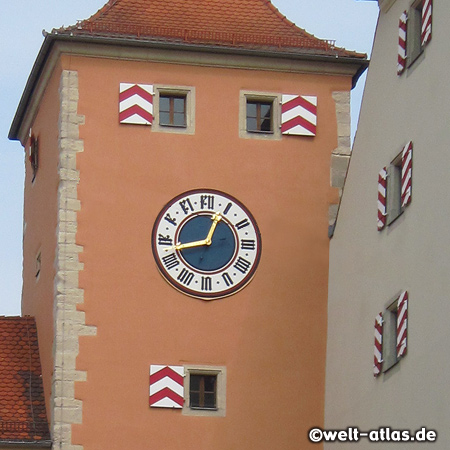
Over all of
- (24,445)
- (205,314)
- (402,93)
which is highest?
(402,93)

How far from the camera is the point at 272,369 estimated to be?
104 feet

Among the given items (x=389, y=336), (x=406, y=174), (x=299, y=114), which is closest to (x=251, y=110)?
(x=299, y=114)

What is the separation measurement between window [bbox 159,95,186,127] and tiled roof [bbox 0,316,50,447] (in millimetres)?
3974

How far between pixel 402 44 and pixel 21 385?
7877mm

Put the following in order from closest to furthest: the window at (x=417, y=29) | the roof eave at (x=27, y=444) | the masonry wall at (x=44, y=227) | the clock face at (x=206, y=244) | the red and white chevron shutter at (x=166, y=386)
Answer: the window at (x=417, y=29)
the roof eave at (x=27, y=444)
the red and white chevron shutter at (x=166, y=386)
the clock face at (x=206, y=244)
the masonry wall at (x=44, y=227)

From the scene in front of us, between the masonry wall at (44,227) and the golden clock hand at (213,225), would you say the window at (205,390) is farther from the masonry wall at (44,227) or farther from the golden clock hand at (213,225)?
the masonry wall at (44,227)

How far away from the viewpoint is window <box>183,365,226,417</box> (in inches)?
1228

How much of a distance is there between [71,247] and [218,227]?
2.24 metres

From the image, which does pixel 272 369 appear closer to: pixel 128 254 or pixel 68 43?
pixel 128 254

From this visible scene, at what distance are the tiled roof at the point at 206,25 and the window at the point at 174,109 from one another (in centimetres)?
79

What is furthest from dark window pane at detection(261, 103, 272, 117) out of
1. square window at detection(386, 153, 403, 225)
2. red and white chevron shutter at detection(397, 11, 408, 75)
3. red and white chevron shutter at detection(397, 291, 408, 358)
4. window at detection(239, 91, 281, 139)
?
red and white chevron shutter at detection(397, 291, 408, 358)

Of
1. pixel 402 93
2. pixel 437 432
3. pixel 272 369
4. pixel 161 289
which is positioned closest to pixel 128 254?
pixel 161 289

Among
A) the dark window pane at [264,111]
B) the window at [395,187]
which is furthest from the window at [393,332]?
the dark window pane at [264,111]

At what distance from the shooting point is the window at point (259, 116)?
32688mm
